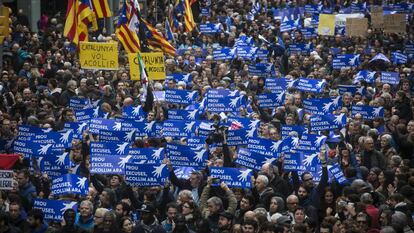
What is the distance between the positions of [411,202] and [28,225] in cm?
479

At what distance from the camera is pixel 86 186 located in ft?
58.5

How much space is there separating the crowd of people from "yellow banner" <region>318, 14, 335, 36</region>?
1.34ft

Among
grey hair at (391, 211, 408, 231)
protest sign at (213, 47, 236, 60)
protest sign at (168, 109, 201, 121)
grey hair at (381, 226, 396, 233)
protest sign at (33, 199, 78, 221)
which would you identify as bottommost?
protest sign at (213, 47, 236, 60)

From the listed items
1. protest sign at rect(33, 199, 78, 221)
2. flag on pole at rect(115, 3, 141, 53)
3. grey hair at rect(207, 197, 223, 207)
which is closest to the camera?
grey hair at rect(207, 197, 223, 207)

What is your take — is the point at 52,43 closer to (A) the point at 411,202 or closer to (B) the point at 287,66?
(B) the point at 287,66

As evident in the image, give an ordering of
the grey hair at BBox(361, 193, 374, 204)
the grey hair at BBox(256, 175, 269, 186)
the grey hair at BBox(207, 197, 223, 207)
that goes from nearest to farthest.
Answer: the grey hair at BBox(361, 193, 374, 204), the grey hair at BBox(207, 197, 223, 207), the grey hair at BBox(256, 175, 269, 186)

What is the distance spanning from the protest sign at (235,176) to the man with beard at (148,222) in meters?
1.26

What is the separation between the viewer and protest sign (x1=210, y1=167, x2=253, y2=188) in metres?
17.9

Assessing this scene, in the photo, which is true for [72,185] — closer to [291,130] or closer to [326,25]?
[291,130]

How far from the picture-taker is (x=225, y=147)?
64.5 ft

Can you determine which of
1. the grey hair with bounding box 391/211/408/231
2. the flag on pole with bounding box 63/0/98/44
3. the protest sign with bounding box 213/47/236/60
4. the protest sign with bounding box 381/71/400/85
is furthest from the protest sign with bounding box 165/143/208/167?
the protest sign with bounding box 213/47/236/60

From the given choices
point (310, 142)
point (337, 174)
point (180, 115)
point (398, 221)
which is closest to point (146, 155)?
point (310, 142)

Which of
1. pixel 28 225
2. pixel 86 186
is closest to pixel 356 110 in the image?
pixel 86 186

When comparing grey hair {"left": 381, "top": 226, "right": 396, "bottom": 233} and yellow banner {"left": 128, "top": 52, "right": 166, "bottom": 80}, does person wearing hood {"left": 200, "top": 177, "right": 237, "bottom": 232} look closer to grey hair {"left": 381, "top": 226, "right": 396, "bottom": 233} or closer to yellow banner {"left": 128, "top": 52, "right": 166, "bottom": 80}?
grey hair {"left": 381, "top": 226, "right": 396, "bottom": 233}
